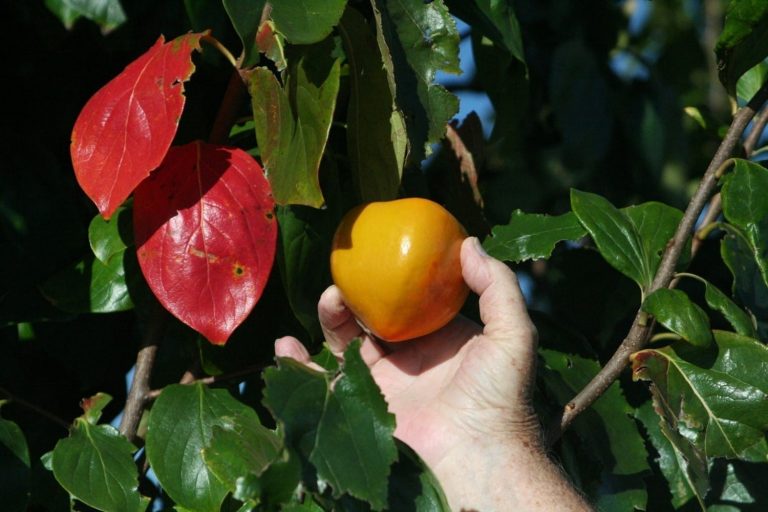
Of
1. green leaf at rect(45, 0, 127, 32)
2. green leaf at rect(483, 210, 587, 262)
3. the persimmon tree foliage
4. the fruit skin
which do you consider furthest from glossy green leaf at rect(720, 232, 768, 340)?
green leaf at rect(45, 0, 127, 32)

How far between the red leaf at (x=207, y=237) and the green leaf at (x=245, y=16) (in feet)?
0.53

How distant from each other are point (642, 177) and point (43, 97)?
113 cm

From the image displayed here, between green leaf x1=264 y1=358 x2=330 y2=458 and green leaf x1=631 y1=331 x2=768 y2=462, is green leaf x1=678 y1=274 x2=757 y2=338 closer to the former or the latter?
green leaf x1=631 y1=331 x2=768 y2=462

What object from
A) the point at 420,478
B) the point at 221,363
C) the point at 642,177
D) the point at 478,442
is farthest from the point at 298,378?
the point at 642,177

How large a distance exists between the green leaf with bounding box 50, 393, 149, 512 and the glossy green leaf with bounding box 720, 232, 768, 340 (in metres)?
0.80

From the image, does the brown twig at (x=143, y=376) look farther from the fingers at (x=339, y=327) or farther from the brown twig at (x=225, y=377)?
the fingers at (x=339, y=327)

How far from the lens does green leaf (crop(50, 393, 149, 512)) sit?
48.1 inches

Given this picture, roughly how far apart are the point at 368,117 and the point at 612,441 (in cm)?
54

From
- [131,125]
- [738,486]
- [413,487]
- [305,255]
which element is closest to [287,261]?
[305,255]

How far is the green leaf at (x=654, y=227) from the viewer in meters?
1.34

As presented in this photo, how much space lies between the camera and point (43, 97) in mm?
1762

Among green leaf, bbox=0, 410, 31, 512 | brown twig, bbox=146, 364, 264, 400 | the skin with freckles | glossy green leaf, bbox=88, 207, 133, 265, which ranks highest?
glossy green leaf, bbox=88, 207, 133, 265

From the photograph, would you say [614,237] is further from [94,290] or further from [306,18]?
[94,290]

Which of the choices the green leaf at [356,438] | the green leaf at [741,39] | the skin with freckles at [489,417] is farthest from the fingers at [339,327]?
the green leaf at [741,39]
